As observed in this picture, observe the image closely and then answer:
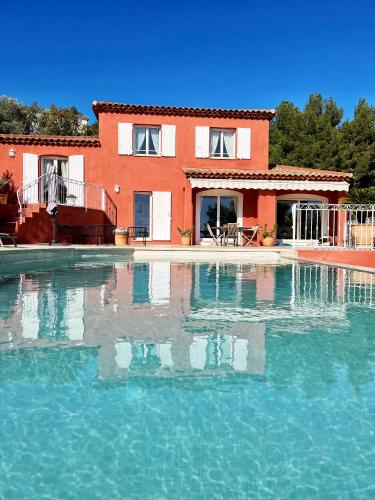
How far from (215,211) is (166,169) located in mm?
3523

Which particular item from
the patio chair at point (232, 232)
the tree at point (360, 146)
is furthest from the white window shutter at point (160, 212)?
the tree at point (360, 146)

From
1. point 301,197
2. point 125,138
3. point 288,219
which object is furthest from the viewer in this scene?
point 288,219

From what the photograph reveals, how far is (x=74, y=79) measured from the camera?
115ft

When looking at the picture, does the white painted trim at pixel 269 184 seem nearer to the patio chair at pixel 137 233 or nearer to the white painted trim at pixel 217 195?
the white painted trim at pixel 217 195

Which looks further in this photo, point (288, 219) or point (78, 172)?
point (288, 219)

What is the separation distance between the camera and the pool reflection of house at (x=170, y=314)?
3812mm

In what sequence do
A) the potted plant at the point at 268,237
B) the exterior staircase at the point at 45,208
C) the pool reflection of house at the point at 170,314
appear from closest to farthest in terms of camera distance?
the pool reflection of house at the point at 170,314 < the exterior staircase at the point at 45,208 < the potted plant at the point at 268,237

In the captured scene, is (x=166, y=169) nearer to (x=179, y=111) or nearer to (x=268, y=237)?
(x=179, y=111)

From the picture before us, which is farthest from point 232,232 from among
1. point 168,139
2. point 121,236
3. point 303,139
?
point 303,139

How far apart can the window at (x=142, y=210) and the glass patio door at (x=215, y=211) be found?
2924mm

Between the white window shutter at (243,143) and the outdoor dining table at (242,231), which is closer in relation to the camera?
the outdoor dining table at (242,231)

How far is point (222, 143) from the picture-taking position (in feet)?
74.3

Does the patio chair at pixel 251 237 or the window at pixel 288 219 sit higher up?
the window at pixel 288 219

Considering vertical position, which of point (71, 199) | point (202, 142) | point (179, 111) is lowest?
point (71, 199)
